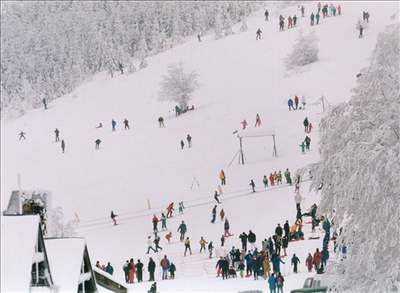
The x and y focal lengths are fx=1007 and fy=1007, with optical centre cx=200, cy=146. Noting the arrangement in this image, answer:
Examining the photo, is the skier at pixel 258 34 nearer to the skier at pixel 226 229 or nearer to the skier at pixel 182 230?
the skier at pixel 182 230

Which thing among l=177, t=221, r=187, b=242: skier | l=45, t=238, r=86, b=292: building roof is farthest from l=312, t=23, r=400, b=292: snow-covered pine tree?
l=177, t=221, r=187, b=242: skier

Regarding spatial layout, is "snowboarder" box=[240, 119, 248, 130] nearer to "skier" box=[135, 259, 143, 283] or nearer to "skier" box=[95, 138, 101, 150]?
"skier" box=[95, 138, 101, 150]

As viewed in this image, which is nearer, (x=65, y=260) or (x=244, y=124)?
(x=65, y=260)

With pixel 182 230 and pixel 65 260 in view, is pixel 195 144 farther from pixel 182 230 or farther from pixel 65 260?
pixel 65 260

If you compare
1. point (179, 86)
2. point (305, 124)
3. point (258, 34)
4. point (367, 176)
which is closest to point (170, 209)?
point (305, 124)

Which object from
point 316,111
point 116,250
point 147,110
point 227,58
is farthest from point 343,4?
point 116,250

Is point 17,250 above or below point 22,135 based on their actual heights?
below

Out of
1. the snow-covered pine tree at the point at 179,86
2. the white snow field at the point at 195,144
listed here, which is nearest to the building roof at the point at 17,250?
the white snow field at the point at 195,144

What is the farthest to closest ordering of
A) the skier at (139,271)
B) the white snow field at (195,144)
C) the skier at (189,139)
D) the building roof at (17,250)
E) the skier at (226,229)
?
the skier at (189,139) → the white snow field at (195,144) → the skier at (226,229) → the skier at (139,271) → the building roof at (17,250)
